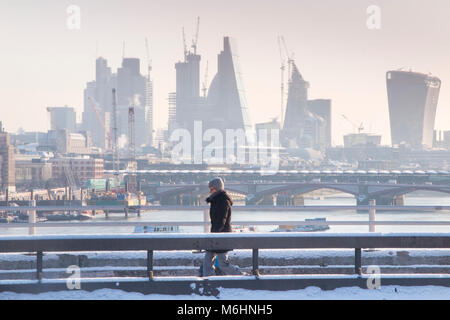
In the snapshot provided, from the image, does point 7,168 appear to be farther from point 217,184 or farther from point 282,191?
point 217,184

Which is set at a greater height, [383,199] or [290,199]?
[383,199]

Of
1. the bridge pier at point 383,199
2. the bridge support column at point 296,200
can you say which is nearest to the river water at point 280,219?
the bridge pier at point 383,199

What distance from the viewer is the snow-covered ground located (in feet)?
23.0

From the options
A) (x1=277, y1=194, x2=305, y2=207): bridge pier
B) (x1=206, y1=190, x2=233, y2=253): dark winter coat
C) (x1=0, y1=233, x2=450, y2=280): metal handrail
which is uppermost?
(x1=206, y1=190, x2=233, y2=253): dark winter coat

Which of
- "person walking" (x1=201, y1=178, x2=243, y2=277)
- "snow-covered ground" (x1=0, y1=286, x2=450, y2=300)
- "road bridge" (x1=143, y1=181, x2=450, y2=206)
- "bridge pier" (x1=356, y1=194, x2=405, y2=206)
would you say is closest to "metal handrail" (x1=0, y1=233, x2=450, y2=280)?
"snow-covered ground" (x1=0, y1=286, x2=450, y2=300)

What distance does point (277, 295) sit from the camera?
7164 millimetres

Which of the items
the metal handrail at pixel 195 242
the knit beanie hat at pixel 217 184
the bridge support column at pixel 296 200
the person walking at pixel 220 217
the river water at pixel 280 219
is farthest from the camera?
the bridge support column at pixel 296 200

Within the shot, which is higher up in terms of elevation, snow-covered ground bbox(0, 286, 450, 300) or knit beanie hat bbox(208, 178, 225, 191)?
knit beanie hat bbox(208, 178, 225, 191)

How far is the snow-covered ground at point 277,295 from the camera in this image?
701 cm

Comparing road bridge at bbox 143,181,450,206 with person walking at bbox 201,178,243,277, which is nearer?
person walking at bbox 201,178,243,277

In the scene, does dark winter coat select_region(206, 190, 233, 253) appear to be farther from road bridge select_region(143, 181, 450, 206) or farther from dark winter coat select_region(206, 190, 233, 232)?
road bridge select_region(143, 181, 450, 206)

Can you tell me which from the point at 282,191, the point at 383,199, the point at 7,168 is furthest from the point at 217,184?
the point at 7,168

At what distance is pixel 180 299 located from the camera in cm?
704

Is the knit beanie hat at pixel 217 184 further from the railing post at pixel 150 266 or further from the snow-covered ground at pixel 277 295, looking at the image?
the snow-covered ground at pixel 277 295
